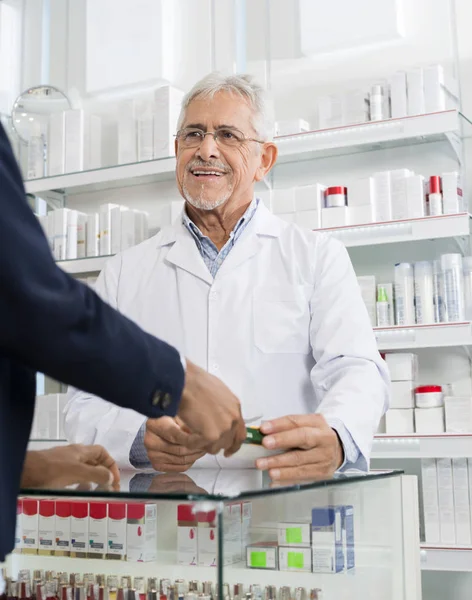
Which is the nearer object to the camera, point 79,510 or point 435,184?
point 79,510

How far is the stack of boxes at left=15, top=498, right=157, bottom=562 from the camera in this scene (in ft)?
3.24

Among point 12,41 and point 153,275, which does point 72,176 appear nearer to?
point 12,41

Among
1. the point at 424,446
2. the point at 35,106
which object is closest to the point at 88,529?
the point at 424,446

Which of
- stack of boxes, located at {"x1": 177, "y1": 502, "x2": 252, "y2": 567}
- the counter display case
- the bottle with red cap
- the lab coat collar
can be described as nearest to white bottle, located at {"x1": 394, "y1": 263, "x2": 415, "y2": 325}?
the bottle with red cap

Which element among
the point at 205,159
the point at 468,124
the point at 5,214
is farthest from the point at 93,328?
the point at 468,124

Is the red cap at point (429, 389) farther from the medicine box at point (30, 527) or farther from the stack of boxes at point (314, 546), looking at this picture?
the medicine box at point (30, 527)

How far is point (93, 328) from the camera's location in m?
0.74

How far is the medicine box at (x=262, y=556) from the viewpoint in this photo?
3.02ft

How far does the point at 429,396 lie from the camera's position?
2.88 metres

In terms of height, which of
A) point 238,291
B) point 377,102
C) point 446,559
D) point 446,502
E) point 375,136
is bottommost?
point 446,559

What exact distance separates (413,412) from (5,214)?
7.88 feet

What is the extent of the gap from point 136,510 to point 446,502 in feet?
6.81

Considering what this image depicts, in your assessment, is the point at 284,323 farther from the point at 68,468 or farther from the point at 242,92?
the point at 68,468

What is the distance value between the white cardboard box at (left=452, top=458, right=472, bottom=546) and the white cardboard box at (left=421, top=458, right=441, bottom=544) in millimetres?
63
